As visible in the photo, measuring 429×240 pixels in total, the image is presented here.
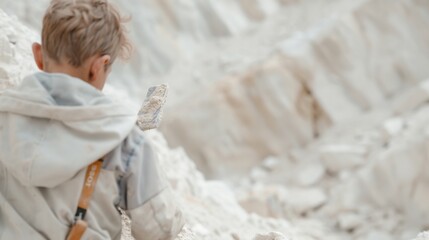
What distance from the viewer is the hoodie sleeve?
4.50ft

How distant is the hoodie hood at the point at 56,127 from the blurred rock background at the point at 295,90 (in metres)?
4.82

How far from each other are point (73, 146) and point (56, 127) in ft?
0.19

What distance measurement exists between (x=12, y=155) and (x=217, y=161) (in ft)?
22.8

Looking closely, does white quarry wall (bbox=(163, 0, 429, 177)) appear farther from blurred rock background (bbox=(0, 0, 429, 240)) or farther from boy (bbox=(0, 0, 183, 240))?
boy (bbox=(0, 0, 183, 240))

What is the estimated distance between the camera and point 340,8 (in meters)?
8.81

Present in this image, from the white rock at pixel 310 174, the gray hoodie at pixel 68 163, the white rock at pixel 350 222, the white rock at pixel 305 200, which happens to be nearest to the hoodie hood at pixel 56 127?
the gray hoodie at pixel 68 163

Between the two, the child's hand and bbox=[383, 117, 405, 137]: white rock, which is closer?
the child's hand

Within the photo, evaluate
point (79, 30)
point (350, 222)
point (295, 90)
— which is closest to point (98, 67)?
point (79, 30)

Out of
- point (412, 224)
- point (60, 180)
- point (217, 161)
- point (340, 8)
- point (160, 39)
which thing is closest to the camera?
point (60, 180)

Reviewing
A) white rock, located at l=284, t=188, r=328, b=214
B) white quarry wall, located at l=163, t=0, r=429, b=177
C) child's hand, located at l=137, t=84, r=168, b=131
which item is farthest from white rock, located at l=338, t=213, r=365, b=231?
child's hand, located at l=137, t=84, r=168, b=131

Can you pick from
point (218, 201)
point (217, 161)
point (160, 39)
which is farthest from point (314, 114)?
point (218, 201)

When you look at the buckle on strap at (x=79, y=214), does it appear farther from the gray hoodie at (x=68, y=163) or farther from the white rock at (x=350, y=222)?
the white rock at (x=350, y=222)

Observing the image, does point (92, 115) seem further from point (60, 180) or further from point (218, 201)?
point (218, 201)

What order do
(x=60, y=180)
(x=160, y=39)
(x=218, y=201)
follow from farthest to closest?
(x=160, y=39), (x=218, y=201), (x=60, y=180)
